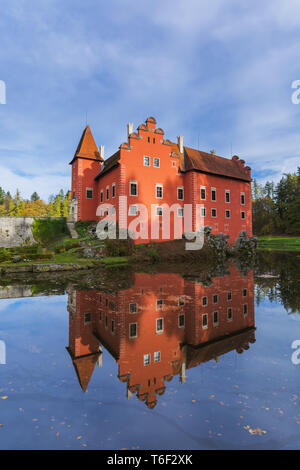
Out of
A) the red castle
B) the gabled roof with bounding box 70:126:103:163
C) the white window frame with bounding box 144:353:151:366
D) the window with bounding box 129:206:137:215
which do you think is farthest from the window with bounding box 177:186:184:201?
the white window frame with bounding box 144:353:151:366

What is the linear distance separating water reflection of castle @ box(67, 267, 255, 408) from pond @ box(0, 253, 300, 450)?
0.08 feet

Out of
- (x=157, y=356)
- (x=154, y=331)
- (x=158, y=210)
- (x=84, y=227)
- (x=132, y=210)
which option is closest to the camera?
(x=157, y=356)

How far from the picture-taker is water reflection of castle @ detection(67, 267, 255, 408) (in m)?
4.21

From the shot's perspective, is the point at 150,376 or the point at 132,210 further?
the point at 132,210

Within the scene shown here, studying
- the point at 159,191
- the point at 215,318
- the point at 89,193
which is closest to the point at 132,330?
the point at 215,318

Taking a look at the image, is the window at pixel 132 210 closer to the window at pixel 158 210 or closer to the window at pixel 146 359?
the window at pixel 158 210

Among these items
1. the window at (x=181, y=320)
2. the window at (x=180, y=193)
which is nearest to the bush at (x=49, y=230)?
the window at (x=180, y=193)

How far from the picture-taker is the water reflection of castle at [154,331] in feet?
13.8

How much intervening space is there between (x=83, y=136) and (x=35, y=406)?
1450 inches

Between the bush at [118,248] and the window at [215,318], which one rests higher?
the bush at [118,248]

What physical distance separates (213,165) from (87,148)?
59.5 feet

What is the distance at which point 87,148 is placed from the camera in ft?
114

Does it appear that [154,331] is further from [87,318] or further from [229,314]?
[229,314]

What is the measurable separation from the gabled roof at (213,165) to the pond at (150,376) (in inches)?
1028
